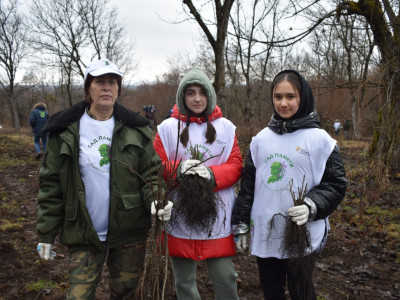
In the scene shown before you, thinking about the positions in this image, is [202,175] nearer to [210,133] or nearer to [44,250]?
[210,133]

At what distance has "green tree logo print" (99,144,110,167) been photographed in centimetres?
207

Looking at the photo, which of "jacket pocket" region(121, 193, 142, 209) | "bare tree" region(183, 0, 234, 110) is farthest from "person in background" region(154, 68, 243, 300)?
"bare tree" region(183, 0, 234, 110)

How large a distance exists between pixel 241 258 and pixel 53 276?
2.18m

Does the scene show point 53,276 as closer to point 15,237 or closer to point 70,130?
point 15,237

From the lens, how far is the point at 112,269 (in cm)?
213

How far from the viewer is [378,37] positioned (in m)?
7.20

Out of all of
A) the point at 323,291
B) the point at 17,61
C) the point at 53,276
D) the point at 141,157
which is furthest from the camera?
the point at 17,61

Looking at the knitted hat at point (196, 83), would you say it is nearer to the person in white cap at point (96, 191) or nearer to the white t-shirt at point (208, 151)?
the white t-shirt at point (208, 151)

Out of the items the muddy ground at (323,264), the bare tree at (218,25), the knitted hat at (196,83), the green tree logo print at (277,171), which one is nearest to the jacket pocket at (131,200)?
the knitted hat at (196,83)

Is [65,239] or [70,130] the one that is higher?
[70,130]

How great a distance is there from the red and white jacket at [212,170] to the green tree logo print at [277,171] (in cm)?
33

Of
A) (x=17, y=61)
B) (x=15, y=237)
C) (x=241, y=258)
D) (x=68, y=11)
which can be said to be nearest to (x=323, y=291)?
(x=241, y=258)

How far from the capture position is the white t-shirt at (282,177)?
1.98m

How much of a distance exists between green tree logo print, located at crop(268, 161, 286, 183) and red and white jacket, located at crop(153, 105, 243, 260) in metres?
0.33
